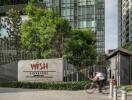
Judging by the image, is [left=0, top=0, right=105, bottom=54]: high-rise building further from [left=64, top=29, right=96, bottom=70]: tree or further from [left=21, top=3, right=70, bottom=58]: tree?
[left=21, top=3, right=70, bottom=58]: tree

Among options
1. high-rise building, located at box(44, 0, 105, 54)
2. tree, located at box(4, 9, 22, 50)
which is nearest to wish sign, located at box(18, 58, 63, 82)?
tree, located at box(4, 9, 22, 50)

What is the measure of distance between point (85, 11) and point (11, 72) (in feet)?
230

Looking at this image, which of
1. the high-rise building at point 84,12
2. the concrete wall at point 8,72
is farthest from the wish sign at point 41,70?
the high-rise building at point 84,12

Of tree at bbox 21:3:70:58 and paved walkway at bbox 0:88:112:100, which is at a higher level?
tree at bbox 21:3:70:58

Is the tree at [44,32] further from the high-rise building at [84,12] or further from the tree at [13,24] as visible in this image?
the high-rise building at [84,12]

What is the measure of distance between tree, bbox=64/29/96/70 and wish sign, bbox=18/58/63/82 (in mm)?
16806

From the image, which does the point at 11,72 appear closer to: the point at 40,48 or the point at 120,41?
the point at 40,48

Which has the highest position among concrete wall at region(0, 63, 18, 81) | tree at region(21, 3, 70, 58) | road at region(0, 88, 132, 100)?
tree at region(21, 3, 70, 58)

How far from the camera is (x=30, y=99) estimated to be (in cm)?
2298

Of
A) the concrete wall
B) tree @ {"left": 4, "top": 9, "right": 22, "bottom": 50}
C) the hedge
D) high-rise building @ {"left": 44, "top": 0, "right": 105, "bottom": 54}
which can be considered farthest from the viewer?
high-rise building @ {"left": 44, "top": 0, "right": 105, "bottom": 54}

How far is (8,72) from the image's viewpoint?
137 feet

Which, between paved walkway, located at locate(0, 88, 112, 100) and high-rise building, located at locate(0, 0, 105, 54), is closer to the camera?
paved walkway, located at locate(0, 88, 112, 100)

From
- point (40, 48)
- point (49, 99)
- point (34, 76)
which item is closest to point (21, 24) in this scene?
point (40, 48)

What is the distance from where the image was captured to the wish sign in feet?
118
